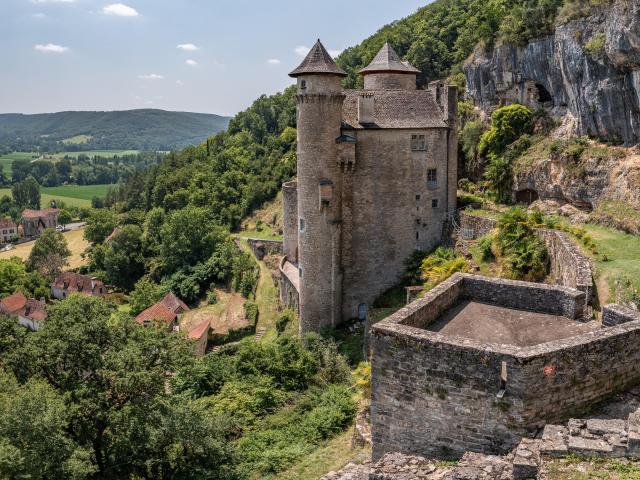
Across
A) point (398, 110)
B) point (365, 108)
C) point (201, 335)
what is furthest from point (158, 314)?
point (398, 110)

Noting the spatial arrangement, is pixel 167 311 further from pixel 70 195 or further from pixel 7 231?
pixel 70 195

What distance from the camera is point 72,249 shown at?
85125 mm

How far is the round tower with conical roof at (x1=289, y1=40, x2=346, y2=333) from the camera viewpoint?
99.5 ft

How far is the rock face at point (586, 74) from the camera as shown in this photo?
27953mm

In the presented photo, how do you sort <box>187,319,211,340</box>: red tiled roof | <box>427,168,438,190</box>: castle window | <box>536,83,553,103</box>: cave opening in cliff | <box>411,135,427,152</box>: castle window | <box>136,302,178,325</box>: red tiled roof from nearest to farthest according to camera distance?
1. <box>411,135,427,152</box>: castle window
2. <box>427,168,438,190</box>: castle window
3. <box>187,319,211,340</box>: red tiled roof
4. <box>536,83,553,103</box>: cave opening in cliff
5. <box>136,302,178,325</box>: red tiled roof

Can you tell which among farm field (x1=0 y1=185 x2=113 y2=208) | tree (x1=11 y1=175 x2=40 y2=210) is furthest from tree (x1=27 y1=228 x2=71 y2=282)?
tree (x1=11 y1=175 x2=40 y2=210)

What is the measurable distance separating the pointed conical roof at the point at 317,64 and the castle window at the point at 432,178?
26.3 feet

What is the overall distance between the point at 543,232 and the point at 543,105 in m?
18.1

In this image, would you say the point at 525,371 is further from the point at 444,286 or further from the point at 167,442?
the point at 167,442

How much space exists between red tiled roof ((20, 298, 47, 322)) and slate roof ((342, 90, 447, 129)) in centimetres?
4147

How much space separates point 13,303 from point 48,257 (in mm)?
12615

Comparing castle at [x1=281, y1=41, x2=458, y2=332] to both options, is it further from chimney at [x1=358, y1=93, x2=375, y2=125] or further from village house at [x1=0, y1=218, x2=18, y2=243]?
village house at [x1=0, y1=218, x2=18, y2=243]

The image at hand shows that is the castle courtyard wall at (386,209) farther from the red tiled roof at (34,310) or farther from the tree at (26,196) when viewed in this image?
the tree at (26,196)

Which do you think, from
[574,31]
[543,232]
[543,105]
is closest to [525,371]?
[543,232]
